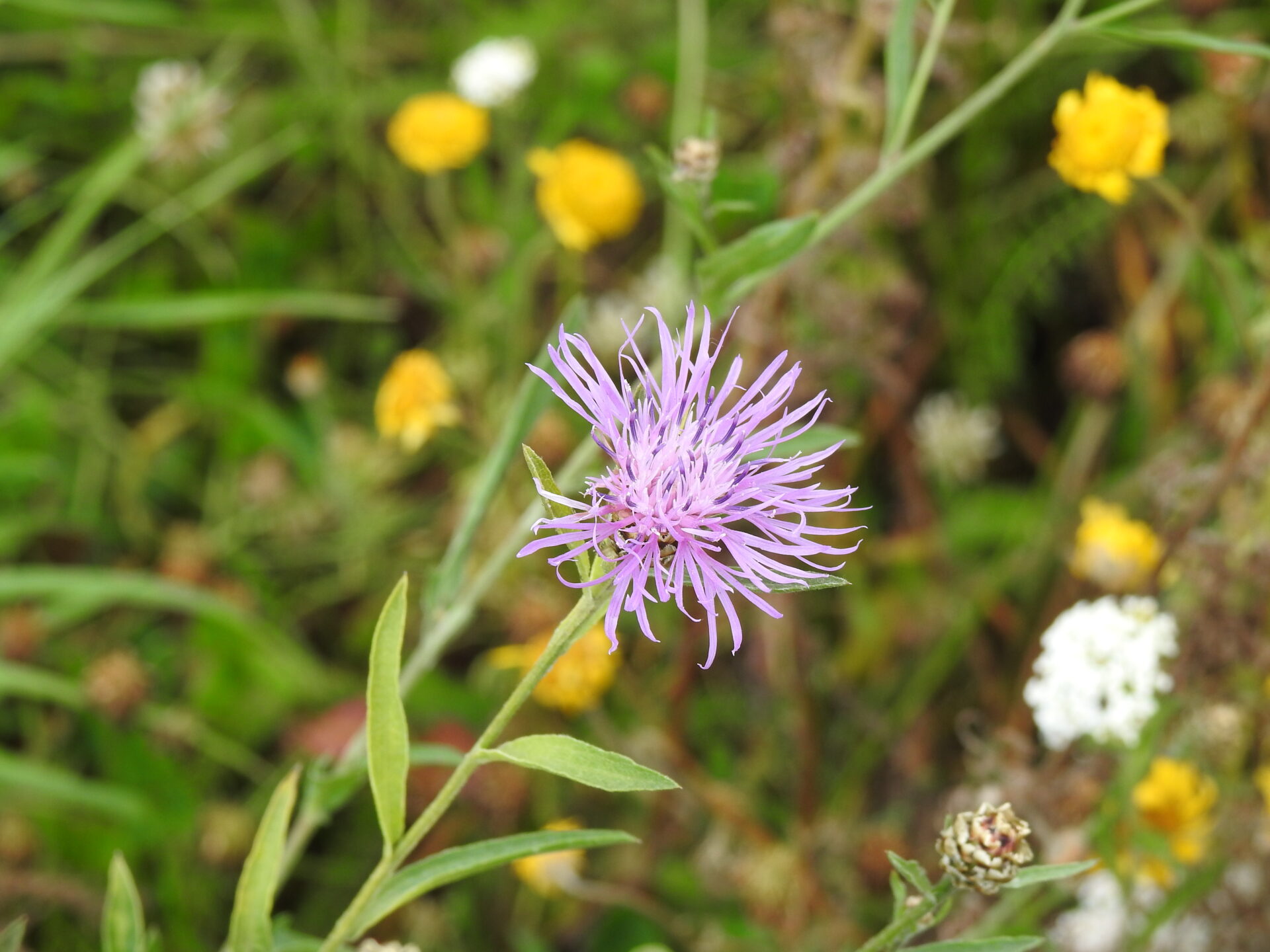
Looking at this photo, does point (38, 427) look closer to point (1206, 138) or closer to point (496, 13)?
point (496, 13)

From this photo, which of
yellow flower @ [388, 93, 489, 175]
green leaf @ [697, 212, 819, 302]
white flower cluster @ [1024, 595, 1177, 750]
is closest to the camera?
green leaf @ [697, 212, 819, 302]

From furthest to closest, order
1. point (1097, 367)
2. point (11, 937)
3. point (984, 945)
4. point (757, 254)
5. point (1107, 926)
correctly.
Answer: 1. point (1097, 367)
2. point (1107, 926)
3. point (757, 254)
4. point (11, 937)
5. point (984, 945)

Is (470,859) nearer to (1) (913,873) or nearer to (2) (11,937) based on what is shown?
(1) (913,873)

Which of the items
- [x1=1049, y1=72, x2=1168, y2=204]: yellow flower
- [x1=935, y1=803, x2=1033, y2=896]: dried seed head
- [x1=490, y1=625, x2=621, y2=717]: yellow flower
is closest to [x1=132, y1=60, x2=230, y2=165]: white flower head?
[x1=490, y1=625, x2=621, y2=717]: yellow flower

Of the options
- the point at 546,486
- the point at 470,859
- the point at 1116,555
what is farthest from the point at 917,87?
the point at 470,859

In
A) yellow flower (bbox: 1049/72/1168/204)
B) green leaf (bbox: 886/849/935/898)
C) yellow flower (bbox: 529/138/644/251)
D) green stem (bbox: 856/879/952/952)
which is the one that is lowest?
green stem (bbox: 856/879/952/952)

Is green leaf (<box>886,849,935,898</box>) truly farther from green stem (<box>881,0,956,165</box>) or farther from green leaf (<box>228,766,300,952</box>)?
green stem (<box>881,0,956,165</box>)

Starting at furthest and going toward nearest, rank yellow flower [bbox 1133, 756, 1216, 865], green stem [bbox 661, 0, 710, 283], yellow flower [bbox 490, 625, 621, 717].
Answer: green stem [bbox 661, 0, 710, 283], yellow flower [bbox 490, 625, 621, 717], yellow flower [bbox 1133, 756, 1216, 865]

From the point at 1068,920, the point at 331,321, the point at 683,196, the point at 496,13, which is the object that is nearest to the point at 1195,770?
the point at 1068,920
